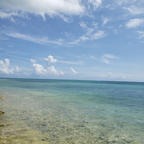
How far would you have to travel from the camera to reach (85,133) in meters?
7.45

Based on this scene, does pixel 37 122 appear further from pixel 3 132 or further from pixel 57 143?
pixel 57 143

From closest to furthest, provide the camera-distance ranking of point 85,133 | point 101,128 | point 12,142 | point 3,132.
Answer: point 12,142 < point 3,132 < point 85,133 < point 101,128

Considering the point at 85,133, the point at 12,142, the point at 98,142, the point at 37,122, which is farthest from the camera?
the point at 37,122

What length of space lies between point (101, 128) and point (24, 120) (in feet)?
17.6

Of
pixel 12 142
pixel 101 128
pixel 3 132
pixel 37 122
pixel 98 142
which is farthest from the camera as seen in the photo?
pixel 37 122

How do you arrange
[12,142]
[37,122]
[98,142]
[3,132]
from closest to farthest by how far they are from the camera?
[12,142] → [98,142] → [3,132] → [37,122]

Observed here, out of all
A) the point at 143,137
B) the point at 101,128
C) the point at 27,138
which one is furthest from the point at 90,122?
the point at 27,138

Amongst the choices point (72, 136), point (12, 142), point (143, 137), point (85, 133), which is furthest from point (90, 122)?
point (12, 142)

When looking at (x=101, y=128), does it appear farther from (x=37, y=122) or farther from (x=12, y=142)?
(x=12, y=142)

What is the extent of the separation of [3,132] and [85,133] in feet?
14.8

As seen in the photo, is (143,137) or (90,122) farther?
(90,122)

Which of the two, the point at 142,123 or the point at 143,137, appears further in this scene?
the point at 142,123

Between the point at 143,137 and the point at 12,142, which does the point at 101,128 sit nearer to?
the point at 143,137

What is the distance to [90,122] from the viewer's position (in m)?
9.41
